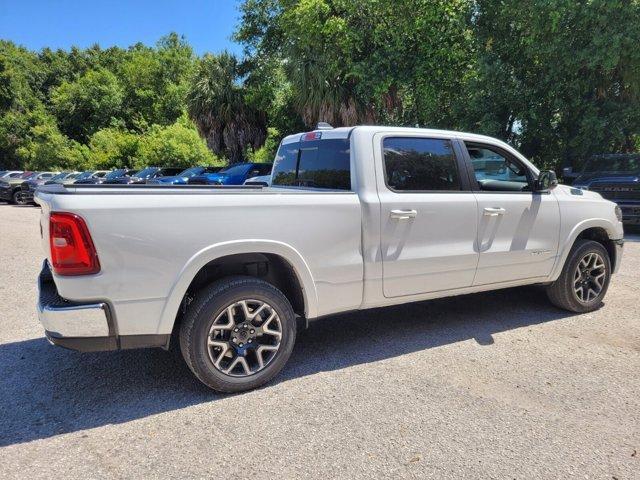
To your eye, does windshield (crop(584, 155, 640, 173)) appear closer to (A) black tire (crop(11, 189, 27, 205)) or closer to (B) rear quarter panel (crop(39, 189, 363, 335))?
(B) rear quarter panel (crop(39, 189, 363, 335))

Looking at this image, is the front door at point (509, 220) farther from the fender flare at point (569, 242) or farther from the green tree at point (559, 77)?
the green tree at point (559, 77)

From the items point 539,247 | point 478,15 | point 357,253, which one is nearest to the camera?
point 357,253

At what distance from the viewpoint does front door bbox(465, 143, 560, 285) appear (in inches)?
166

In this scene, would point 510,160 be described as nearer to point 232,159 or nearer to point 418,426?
point 418,426

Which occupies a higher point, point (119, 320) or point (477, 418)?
point (119, 320)

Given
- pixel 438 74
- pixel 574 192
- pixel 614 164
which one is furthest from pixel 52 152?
pixel 574 192

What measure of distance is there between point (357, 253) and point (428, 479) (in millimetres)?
1631

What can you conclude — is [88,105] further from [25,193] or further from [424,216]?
[424,216]

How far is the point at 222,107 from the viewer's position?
25.0 meters

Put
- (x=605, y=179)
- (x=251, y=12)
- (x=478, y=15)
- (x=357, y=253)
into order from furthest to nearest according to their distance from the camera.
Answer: (x=251, y=12) < (x=478, y=15) < (x=605, y=179) < (x=357, y=253)

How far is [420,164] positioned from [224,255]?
6.06 ft

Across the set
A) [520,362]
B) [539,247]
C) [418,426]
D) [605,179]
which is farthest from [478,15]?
[418,426]

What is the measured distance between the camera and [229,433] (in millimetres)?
2795

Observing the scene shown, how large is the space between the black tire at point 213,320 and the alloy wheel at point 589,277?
3249mm
